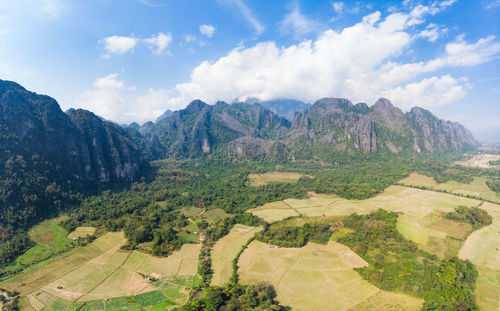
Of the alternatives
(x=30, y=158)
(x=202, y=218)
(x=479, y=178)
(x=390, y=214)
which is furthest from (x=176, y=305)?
(x=479, y=178)

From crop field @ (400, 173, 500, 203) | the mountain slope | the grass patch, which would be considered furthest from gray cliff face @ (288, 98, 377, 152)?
the grass patch

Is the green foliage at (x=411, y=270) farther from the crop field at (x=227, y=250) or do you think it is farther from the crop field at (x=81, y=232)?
the crop field at (x=81, y=232)

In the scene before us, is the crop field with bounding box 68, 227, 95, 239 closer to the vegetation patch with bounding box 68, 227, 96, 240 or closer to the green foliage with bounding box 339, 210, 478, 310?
the vegetation patch with bounding box 68, 227, 96, 240

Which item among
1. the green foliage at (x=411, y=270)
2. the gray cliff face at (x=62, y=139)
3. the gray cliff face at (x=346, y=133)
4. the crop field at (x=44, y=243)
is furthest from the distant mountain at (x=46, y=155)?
the gray cliff face at (x=346, y=133)

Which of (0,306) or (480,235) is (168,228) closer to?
(0,306)

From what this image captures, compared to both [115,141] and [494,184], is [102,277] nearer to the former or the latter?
[115,141]

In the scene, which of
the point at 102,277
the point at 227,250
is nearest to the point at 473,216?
the point at 227,250
